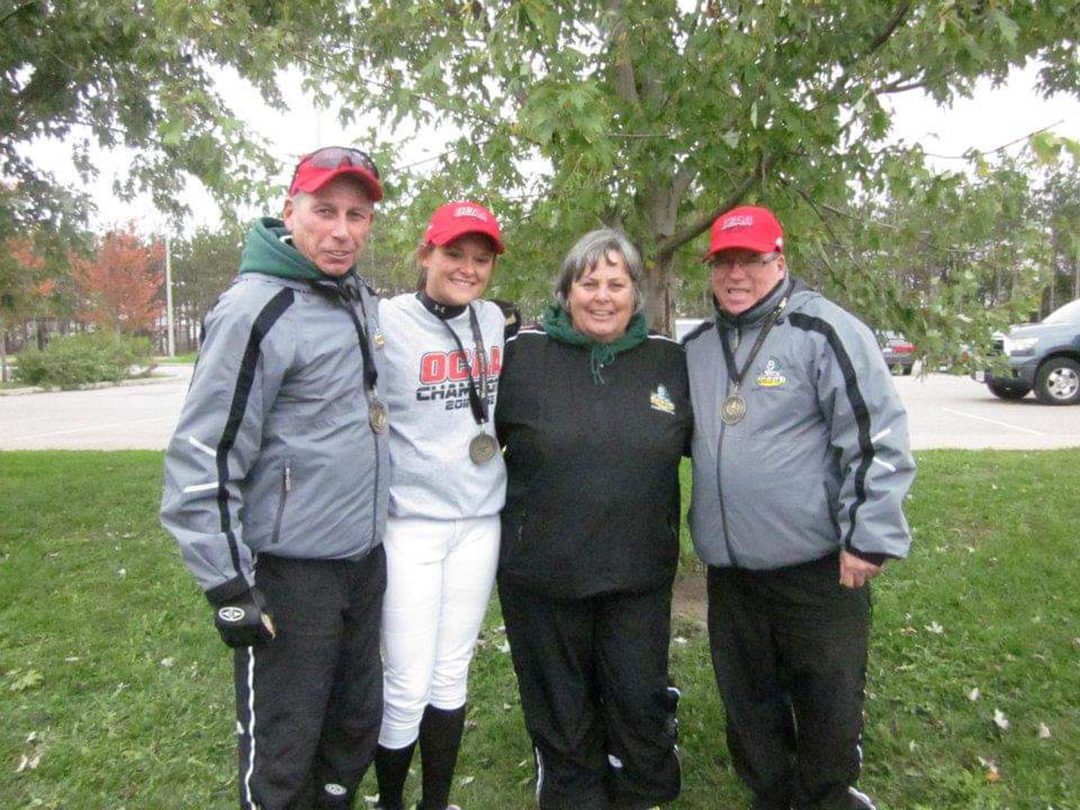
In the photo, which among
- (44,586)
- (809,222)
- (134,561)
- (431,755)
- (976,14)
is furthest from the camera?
(134,561)

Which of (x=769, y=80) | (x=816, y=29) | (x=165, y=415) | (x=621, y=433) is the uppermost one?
(x=816, y=29)

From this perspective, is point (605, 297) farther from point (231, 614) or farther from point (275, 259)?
point (231, 614)

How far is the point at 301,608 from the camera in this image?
236cm

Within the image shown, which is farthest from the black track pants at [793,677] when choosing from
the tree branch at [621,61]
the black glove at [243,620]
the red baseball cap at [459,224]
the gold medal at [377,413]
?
the tree branch at [621,61]

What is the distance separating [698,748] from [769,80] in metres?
2.58

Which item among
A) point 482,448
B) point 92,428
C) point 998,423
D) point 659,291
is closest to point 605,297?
point 482,448

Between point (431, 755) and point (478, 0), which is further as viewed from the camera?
point (478, 0)

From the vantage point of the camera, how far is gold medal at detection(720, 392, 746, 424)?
2.60 meters

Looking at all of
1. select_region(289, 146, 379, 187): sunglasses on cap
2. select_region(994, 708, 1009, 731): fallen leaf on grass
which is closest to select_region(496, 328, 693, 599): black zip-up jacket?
select_region(289, 146, 379, 187): sunglasses on cap

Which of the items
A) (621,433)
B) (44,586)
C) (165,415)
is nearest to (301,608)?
(621,433)

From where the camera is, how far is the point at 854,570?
2467 millimetres

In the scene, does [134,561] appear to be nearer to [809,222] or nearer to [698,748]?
[698,748]

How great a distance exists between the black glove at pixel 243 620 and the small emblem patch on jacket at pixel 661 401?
4.26 ft

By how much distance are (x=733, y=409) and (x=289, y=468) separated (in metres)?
1.31
